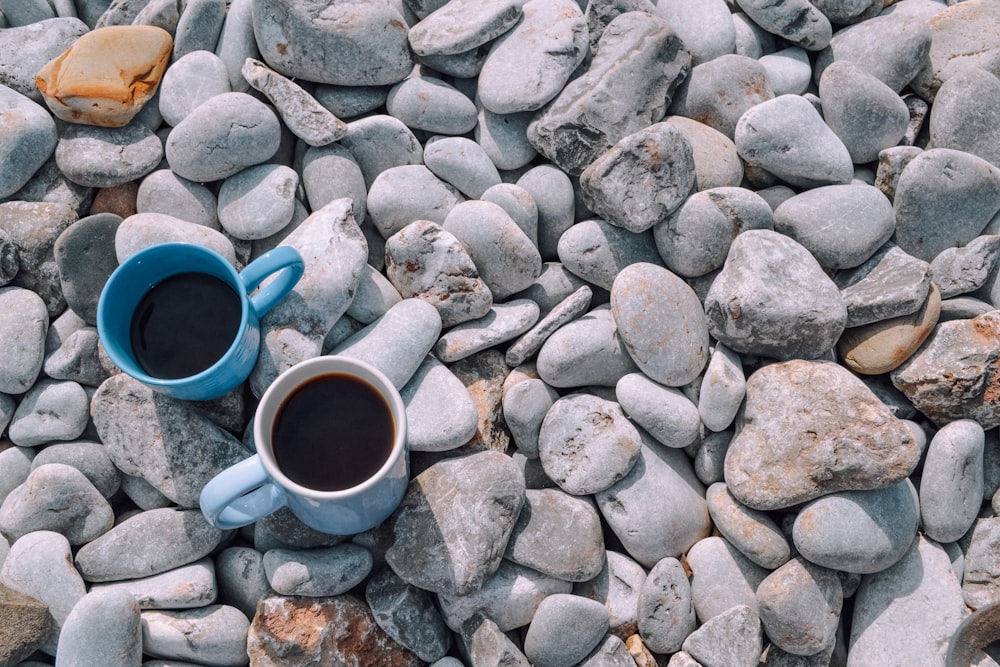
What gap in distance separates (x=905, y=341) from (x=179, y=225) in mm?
1764

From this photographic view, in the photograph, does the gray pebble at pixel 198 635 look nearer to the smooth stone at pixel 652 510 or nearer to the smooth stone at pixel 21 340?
the smooth stone at pixel 21 340

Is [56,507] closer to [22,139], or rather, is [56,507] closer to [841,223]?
[22,139]

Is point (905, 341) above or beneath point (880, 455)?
above

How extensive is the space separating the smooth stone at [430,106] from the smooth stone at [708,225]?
597mm

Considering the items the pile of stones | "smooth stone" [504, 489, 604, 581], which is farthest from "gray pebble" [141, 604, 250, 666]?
"smooth stone" [504, 489, 604, 581]

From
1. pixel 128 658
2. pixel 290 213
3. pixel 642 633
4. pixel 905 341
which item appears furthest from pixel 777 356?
pixel 128 658

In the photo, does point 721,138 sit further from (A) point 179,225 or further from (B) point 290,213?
(A) point 179,225

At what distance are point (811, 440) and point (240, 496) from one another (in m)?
1.25

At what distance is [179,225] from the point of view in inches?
73.5

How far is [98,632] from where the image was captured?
1.58 metres

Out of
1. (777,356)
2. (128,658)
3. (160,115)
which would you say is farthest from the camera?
(160,115)

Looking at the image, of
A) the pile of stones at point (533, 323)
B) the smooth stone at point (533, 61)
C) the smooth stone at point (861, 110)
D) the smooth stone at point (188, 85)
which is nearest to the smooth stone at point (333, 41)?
the pile of stones at point (533, 323)

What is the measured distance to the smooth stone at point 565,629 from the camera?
66.6 inches

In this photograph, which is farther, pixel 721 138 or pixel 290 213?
pixel 721 138
